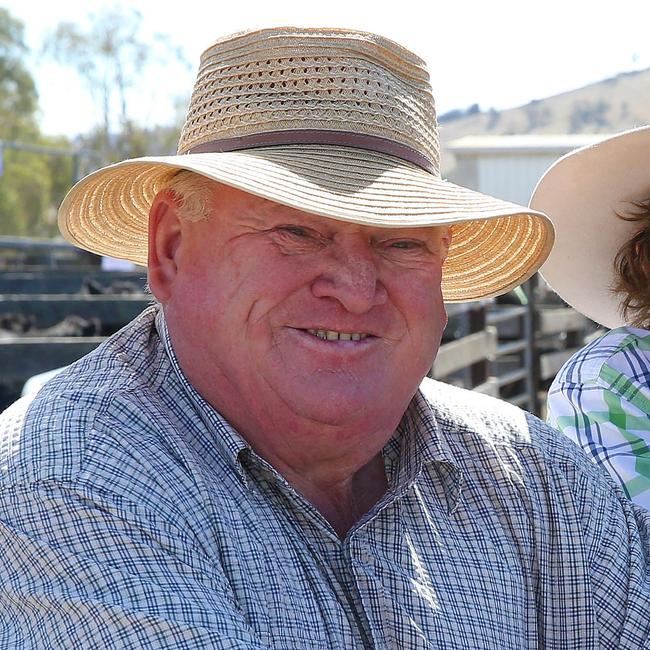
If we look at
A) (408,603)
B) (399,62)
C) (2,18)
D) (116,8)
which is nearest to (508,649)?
(408,603)

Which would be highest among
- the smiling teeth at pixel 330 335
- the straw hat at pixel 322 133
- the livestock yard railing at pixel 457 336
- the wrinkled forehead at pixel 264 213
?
the straw hat at pixel 322 133

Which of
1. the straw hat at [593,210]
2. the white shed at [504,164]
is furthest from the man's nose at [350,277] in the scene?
the white shed at [504,164]

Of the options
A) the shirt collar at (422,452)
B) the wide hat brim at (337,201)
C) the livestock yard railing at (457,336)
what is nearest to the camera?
the wide hat brim at (337,201)

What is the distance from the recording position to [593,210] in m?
2.74

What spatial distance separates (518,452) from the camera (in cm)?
207

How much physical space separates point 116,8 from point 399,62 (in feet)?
158

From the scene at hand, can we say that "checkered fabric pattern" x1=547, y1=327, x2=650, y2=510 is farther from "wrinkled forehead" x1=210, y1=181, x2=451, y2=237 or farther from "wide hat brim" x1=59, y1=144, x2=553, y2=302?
"wrinkled forehead" x1=210, y1=181, x2=451, y2=237

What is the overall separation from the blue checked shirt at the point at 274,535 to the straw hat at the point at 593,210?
76cm

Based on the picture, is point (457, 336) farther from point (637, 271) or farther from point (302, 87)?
point (302, 87)

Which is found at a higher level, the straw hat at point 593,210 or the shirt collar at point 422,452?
the straw hat at point 593,210

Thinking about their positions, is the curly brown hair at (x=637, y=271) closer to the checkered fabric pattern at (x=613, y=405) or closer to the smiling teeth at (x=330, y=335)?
the checkered fabric pattern at (x=613, y=405)

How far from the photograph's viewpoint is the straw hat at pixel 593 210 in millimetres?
2605

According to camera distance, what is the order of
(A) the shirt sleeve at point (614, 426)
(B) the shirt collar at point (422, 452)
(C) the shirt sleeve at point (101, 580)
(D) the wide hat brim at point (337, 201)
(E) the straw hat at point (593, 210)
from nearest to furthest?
(C) the shirt sleeve at point (101, 580), (D) the wide hat brim at point (337, 201), (B) the shirt collar at point (422, 452), (A) the shirt sleeve at point (614, 426), (E) the straw hat at point (593, 210)

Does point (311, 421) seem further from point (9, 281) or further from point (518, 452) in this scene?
point (9, 281)
